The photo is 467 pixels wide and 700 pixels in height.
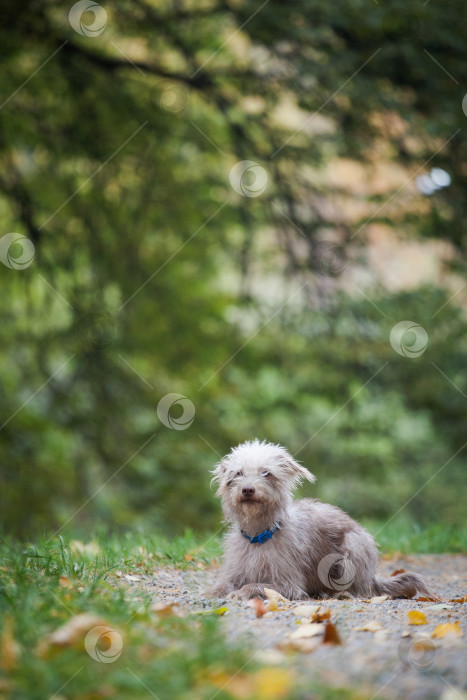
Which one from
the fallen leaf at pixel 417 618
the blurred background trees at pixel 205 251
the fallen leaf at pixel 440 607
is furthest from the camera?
the blurred background trees at pixel 205 251

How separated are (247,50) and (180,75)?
98cm

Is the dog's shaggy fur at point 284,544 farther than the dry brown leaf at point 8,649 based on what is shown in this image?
Yes

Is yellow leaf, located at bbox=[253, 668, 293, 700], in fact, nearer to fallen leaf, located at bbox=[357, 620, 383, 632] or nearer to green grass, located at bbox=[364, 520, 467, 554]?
fallen leaf, located at bbox=[357, 620, 383, 632]

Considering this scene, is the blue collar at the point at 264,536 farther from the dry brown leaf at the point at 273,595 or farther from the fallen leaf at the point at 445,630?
the fallen leaf at the point at 445,630

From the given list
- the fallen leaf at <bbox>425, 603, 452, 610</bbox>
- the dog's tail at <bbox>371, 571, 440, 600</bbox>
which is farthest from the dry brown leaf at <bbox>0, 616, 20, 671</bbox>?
the dog's tail at <bbox>371, 571, 440, 600</bbox>

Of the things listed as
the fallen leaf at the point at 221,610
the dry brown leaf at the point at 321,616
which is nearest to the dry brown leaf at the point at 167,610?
the fallen leaf at the point at 221,610

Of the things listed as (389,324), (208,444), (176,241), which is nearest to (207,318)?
(176,241)

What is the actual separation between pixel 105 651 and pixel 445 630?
1.65m

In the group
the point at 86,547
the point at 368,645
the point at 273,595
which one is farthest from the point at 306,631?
the point at 86,547

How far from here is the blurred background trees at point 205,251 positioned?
30.7 ft

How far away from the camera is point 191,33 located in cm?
990

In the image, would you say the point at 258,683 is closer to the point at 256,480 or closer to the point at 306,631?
the point at 306,631

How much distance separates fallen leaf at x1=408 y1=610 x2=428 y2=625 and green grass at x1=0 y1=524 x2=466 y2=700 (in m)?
0.96

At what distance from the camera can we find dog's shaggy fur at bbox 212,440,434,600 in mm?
4973
